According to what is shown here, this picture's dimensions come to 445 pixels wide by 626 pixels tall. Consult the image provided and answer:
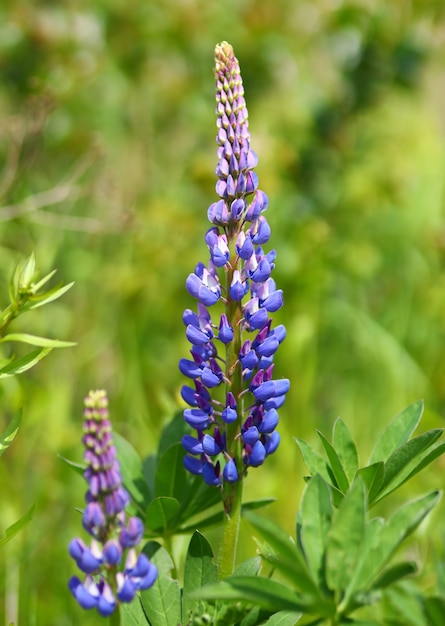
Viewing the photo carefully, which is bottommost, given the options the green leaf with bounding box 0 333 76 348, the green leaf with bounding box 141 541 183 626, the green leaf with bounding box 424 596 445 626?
the green leaf with bounding box 141 541 183 626

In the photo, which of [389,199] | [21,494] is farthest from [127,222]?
[389,199]

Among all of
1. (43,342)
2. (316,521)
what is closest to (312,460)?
(316,521)

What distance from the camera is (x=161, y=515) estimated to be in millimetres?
1080

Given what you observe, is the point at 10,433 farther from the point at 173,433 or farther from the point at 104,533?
the point at 173,433

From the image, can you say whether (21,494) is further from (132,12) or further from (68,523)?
(132,12)

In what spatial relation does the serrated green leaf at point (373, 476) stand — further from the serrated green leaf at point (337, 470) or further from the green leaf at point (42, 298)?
the green leaf at point (42, 298)

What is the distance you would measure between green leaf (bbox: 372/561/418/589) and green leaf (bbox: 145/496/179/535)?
288 millimetres

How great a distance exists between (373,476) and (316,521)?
13cm

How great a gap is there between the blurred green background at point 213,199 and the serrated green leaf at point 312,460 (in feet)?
3.03

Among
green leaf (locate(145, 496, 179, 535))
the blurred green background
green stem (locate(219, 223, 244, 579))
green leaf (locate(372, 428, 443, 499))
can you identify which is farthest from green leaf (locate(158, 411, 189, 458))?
the blurred green background

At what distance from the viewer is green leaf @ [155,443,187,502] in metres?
1.12

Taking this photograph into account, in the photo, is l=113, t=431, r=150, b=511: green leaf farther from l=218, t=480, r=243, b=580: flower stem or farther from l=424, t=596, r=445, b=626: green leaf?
l=424, t=596, r=445, b=626: green leaf

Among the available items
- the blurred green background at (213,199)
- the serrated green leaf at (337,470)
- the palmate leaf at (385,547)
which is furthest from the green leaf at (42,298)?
the blurred green background at (213,199)

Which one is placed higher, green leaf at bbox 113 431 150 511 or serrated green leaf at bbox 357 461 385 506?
serrated green leaf at bbox 357 461 385 506
